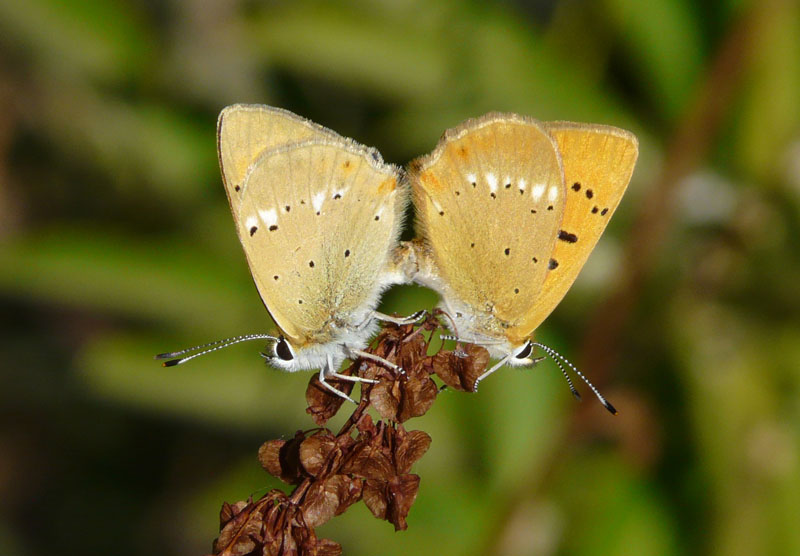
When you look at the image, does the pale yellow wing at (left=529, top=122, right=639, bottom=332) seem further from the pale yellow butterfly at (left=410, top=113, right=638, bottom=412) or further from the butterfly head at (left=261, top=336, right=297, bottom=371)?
the butterfly head at (left=261, top=336, right=297, bottom=371)

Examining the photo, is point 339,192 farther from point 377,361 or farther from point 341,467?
point 341,467

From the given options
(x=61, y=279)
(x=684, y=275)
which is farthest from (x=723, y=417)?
(x=61, y=279)

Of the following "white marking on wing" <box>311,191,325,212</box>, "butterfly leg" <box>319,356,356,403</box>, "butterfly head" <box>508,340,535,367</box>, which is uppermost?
"white marking on wing" <box>311,191,325,212</box>

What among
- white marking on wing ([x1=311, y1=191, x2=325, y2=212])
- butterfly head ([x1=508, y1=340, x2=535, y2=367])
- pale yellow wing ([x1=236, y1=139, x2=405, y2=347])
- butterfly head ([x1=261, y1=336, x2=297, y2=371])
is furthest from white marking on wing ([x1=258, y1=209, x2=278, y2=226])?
butterfly head ([x1=508, y1=340, x2=535, y2=367])

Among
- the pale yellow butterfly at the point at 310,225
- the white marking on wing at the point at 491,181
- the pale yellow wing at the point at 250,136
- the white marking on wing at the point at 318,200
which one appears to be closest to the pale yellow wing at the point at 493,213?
the white marking on wing at the point at 491,181

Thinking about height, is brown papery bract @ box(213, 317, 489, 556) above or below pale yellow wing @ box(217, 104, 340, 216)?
below

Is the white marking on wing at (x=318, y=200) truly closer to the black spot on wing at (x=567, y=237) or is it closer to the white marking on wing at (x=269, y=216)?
the white marking on wing at (x=269, y=216)

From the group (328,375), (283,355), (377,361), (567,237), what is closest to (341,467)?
(377,361)
